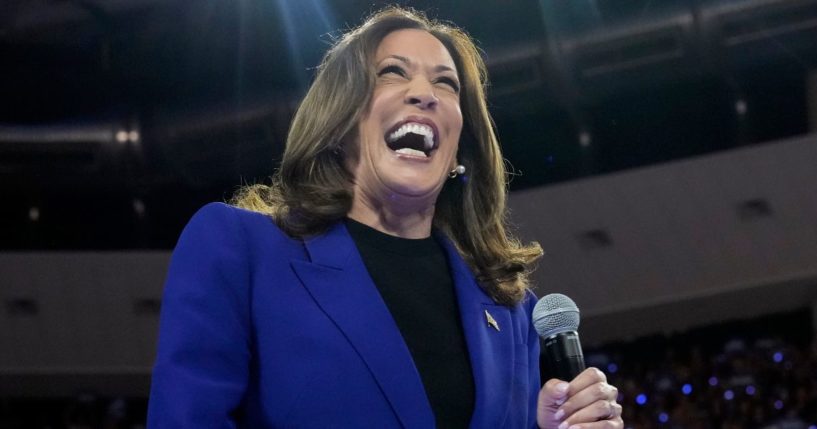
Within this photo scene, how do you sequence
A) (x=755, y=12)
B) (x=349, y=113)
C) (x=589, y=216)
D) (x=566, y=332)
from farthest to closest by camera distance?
(x=589, y=216) < (x=755, y=12) < (x=349, y=113) < (x=566, y=332)

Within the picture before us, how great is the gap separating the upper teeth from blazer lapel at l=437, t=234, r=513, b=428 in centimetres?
15

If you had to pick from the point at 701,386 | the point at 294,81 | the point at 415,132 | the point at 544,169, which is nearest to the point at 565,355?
the point at 415,132

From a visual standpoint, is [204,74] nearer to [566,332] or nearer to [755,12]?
[755,12]

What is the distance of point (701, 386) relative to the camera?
6.96m

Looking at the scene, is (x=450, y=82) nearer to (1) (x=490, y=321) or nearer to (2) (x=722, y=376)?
(1) (x=490, y=321)

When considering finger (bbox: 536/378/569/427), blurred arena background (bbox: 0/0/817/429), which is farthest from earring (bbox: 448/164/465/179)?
blurred arena background (bbox: 0/0/817/429)

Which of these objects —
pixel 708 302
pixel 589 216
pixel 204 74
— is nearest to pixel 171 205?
pixel 204 74

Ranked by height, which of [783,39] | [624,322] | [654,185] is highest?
[783,39]

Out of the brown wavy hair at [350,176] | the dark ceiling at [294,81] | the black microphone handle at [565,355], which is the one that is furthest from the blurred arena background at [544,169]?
the black microphone handle at [565,355]

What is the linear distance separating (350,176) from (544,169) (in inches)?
259

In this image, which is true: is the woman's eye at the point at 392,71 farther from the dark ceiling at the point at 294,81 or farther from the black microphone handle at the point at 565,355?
the dark ceiling at the point at 294,81

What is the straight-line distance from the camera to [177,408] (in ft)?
3.49

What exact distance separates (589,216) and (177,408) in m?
6.90

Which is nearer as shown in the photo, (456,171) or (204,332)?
(204,332)
